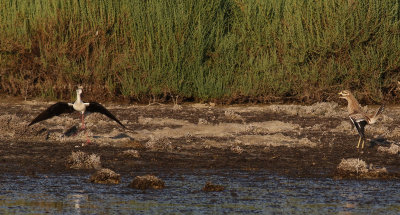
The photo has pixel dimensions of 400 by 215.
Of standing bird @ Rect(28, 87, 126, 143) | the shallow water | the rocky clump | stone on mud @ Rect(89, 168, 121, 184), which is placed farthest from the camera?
standing bird @ Rect(28, 87, 126, 143)

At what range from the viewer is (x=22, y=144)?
44.0 feet

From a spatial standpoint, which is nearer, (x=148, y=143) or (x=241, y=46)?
(x=148, y=143)

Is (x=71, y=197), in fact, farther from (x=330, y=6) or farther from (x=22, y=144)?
(x=330, y=6)

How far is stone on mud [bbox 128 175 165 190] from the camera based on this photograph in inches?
409

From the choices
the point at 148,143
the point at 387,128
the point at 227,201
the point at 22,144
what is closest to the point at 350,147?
the point at 387,128

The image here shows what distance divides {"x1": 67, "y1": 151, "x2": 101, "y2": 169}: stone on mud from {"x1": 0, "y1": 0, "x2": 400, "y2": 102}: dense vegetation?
239 inches

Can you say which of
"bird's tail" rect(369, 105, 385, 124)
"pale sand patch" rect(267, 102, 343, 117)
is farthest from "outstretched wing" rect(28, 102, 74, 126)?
"bird's tail" rect(369, 105, 385, 124)

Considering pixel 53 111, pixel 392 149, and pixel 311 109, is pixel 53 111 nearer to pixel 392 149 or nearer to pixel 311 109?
pixel 392 149

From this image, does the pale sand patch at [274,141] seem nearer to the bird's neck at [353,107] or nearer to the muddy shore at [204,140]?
the muddy shore at [204,140]

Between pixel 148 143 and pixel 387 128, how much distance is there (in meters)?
4.82

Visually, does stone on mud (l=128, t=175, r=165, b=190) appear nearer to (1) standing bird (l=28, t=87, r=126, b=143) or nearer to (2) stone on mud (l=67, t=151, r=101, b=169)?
(2) stone on mud (l=67, t=151, r=101, b=169)

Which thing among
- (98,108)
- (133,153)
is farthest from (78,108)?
(133,153)

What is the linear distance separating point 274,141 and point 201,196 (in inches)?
159

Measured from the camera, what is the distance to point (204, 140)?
45.5 feet
